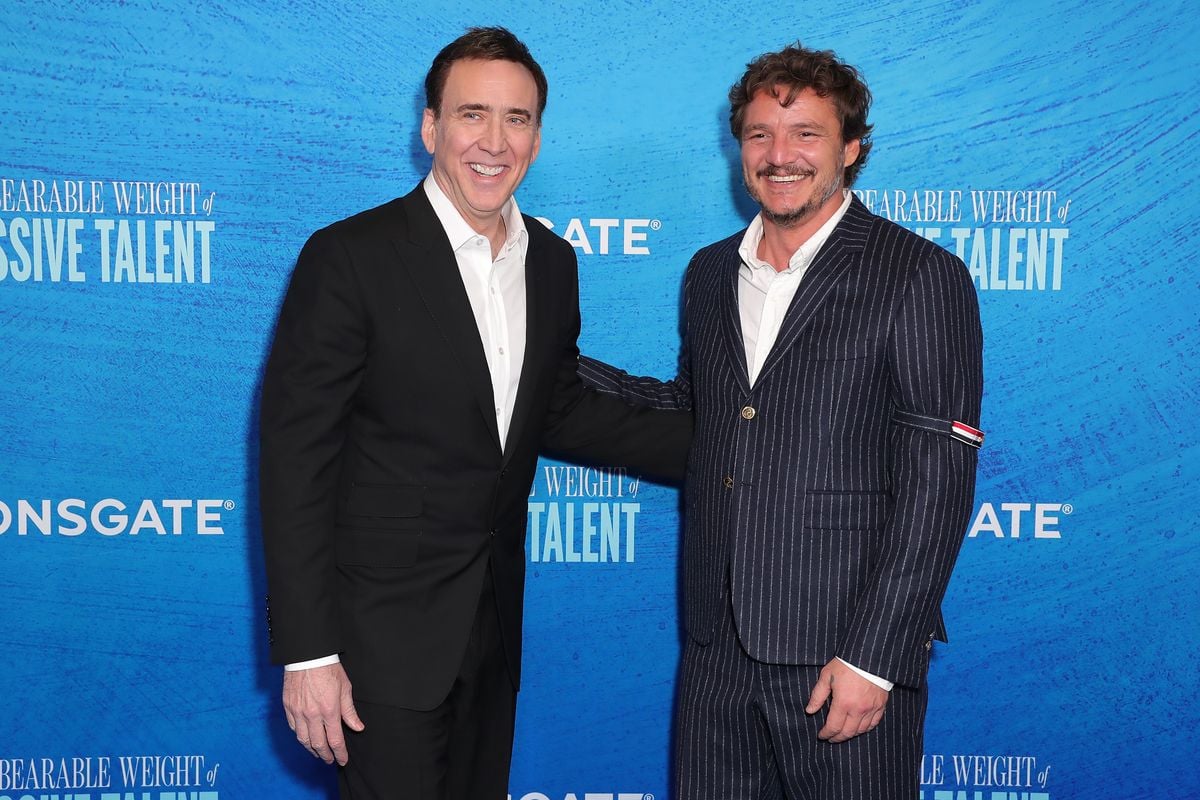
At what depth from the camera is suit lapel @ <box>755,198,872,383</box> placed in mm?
1866

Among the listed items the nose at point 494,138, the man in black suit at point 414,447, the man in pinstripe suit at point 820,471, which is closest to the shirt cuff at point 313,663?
the man in black suit at point 414,447

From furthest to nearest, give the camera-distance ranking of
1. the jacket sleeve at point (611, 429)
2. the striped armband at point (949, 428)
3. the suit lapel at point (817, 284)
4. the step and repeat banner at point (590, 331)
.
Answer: the step and repeat banner at point (590, 331)
the jacket sleeve at point (611, 429)
the suit lapel at point (817, 284)
the striped armband at point (949, 428)

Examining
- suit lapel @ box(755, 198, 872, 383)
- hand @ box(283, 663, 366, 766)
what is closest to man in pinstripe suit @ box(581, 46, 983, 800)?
suit lapel @ box(755, 198, 872, 383)

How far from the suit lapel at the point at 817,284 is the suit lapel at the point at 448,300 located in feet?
1.63

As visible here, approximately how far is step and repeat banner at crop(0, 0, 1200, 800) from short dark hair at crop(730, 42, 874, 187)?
0.50 metres

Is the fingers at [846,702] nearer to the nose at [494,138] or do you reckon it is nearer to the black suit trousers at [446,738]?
the black suit trousers at [446,738]

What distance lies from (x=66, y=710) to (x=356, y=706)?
116 centimetres

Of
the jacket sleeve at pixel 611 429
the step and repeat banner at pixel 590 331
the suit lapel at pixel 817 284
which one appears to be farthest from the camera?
the step and repeat banner at pixel 590 331

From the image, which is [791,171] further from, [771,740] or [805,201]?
[771,740]

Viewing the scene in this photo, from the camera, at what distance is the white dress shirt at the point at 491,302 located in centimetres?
193

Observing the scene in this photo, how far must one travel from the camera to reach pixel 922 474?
1770mm

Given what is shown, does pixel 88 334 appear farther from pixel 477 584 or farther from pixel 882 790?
pixel 882 790

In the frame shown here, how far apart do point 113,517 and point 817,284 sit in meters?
1.77

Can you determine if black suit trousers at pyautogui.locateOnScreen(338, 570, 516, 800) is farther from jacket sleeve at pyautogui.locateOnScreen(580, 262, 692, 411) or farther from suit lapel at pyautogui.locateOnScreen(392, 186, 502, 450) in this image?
jacket sleeve at pyautogui.locateOnScreen(580, 262, 692, 411)
